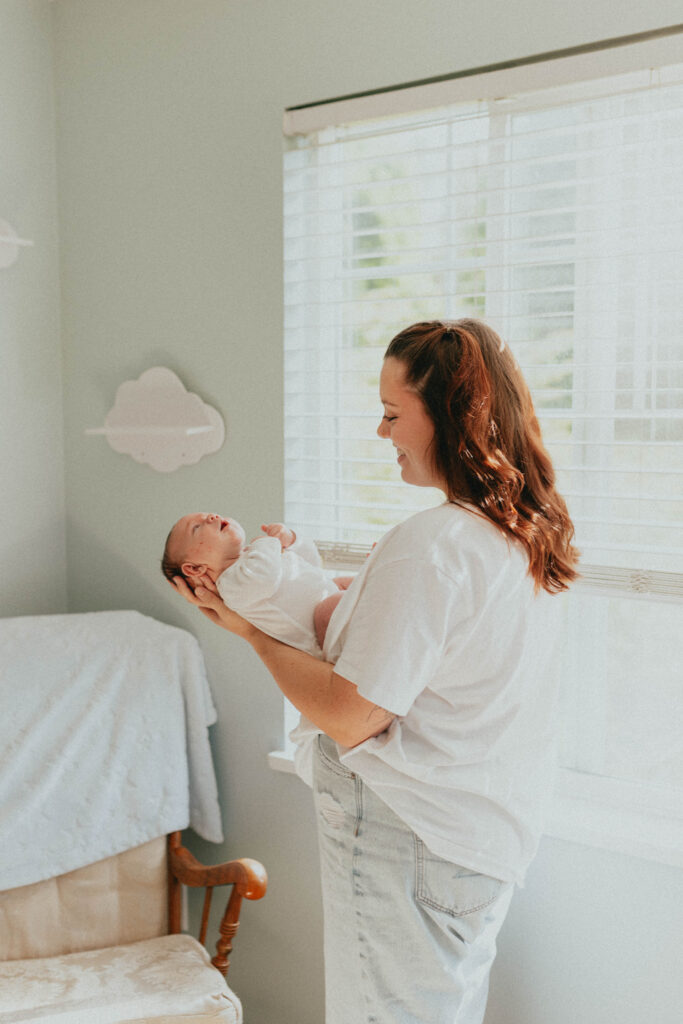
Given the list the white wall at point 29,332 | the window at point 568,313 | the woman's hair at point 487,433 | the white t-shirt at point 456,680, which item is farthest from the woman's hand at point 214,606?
the white wall at point 29,332

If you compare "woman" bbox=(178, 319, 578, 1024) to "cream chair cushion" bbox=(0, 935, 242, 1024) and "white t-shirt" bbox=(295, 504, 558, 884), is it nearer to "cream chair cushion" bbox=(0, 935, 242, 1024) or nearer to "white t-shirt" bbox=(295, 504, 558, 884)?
"white t-shirt" bbox=(295, 504, 558, 884)

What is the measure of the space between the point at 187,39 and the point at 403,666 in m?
1.57

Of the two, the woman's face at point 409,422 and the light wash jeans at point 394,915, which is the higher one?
the woman's face at point 409,422

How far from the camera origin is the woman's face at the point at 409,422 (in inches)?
46.7

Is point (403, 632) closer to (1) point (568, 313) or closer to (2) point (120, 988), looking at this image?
(1) point (568, 313)

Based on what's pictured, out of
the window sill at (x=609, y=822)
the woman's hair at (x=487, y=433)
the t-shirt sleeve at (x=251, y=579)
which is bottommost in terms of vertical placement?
the window sill at (x=609, y=822)

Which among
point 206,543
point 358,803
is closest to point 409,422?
point 206,543

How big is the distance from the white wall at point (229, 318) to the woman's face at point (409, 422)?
0.75 meters

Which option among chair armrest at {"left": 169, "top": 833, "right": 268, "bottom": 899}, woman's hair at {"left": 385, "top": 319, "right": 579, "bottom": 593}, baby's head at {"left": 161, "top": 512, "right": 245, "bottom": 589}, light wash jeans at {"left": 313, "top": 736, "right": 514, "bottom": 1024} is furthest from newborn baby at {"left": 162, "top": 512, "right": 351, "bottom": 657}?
chair armrest at {"left": 169, "top": 833, "right": 268, "bottom": 899}

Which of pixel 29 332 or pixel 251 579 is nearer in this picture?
pixel 251 579

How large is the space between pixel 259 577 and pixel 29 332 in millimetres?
1205

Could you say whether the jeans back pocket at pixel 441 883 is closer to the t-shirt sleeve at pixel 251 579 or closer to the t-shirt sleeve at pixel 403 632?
the t-shirt sleeve at pixel 403 632

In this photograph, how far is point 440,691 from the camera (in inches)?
46.6

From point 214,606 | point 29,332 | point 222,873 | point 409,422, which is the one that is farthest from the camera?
point 29,332
